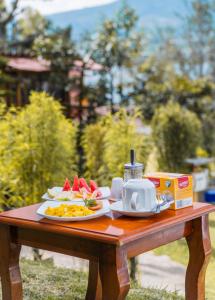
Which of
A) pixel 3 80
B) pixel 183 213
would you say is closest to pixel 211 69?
pixel 3 80

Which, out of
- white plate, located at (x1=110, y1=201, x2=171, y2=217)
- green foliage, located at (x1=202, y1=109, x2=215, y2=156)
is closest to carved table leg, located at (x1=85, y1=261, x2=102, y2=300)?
white plate, located at (x1=110, y1=201, x2=171, y2=217)

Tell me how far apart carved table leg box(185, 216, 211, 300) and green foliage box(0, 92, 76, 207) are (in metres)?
2.64

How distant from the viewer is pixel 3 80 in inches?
427

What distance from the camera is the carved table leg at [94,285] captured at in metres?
2.89

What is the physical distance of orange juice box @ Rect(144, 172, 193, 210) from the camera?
234 centimetres

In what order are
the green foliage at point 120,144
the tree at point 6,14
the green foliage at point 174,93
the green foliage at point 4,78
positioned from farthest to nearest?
1. the tree at point 6,14
2. the green foliage at point 174,93
3. the green foliage at point 4,78
4. the green foliage at point 120,144

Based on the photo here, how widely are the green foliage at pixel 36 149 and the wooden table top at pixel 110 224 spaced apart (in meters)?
2.56

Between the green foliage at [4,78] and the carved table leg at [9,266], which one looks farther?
the green foliage at [4,78]

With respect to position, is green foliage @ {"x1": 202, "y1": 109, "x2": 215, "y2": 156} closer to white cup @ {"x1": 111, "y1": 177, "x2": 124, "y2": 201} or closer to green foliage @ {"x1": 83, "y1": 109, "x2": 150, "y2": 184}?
green foliage @ {"x1": 83, "y1": 109, "x2": 150, "y2": 184}

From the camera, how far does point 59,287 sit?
3.26 meters

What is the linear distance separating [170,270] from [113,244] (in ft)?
8.17

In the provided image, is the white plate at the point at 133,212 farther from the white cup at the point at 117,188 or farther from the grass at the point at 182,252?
the grass at the point at 182,252

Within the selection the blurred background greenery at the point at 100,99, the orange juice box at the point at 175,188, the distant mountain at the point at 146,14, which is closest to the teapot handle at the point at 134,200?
the orange juice box at the point at 175,188

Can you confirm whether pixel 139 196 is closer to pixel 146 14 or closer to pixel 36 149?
pixel 36 149
